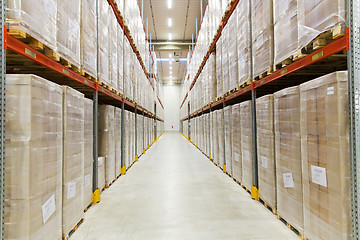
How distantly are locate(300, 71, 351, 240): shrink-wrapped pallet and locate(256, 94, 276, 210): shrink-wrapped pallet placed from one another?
26.9 inches

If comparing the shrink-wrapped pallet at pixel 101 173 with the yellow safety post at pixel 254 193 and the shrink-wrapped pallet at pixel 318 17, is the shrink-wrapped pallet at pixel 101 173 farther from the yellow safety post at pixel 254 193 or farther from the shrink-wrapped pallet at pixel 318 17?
the shrink-wrapped pallet at pixel 318 17

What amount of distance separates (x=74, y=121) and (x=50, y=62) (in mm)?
686

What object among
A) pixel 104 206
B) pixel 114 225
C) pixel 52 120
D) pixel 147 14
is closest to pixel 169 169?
pixel 104 206

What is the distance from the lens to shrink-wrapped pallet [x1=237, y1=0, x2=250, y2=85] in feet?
11.4

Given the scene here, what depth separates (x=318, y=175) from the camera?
72.9 inches

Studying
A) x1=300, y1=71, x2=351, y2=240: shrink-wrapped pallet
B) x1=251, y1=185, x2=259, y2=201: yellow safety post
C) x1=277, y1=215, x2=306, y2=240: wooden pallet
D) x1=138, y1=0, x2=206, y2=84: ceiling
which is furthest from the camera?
x1=138, y1=0, x2=206, y2=84: ceiling

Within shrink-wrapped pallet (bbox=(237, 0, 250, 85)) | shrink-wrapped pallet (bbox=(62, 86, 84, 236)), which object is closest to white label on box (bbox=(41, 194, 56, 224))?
shrink-wrapped pallet (bbox=(62, 86, 84, 236))

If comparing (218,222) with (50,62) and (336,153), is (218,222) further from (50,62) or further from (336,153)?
(50,62)

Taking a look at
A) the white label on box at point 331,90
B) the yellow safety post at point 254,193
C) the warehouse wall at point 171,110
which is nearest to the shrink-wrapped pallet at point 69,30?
the white label on box at point 331,90

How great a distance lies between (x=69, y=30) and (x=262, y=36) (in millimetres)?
2516

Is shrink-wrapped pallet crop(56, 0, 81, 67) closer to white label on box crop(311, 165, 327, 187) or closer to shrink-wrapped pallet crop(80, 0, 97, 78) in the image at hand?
shrink-wrapped pallet crop(80, 0, 97, 78)

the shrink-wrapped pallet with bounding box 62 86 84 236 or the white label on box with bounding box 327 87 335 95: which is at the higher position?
the white label on box with bounding box 327 87 335 95

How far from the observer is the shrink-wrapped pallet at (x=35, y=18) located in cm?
162

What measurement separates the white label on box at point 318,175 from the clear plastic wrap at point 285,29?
48.4 inches
